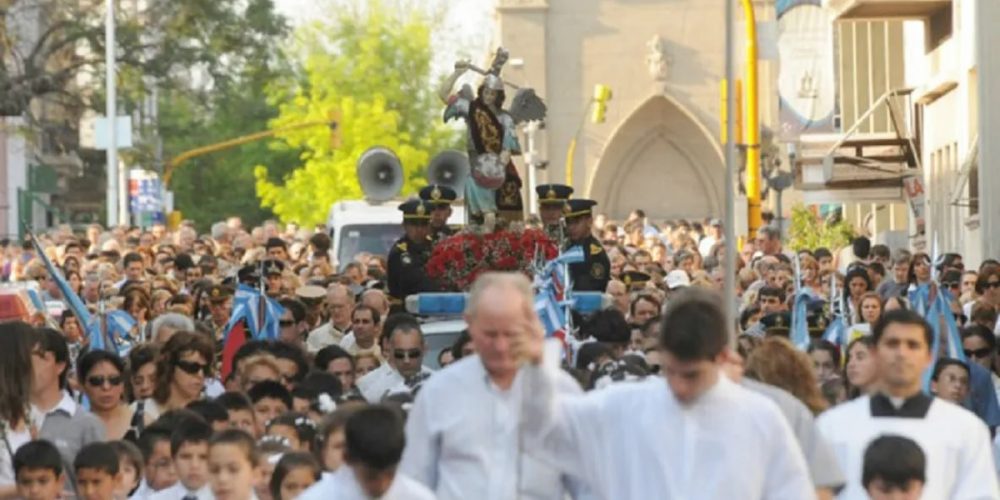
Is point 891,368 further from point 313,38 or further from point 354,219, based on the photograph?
point 313,38

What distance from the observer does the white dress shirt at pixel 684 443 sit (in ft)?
30.0

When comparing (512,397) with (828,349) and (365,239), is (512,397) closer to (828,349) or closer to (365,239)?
(828,349)

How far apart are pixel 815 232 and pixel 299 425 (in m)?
32.5

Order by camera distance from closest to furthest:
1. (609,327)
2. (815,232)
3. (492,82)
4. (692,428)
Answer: (692,428), (609,327), (492,82), (815,232)

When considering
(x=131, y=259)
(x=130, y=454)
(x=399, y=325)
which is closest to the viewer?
(x=130, y=454)

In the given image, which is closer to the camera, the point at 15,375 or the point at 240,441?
the point at 240,441

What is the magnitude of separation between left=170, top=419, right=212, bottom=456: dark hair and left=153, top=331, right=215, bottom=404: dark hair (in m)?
2.64

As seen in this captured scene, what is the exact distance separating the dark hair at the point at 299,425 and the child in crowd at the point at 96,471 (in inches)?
37.6

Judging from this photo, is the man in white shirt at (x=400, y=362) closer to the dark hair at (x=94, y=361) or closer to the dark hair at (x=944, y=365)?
the dark hair at (x=94, y=361)

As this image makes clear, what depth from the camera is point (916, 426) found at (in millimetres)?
10977

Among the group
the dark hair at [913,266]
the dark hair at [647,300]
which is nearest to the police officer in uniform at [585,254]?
the dark hair at [647,300]

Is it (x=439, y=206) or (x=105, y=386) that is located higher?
(x=439, y=206)

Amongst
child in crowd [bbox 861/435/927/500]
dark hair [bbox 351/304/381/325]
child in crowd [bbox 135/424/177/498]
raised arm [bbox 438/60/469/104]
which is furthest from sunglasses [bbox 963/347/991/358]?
child in crowd [bbox 861/435/927/500]

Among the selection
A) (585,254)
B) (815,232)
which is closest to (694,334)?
(585,254)
